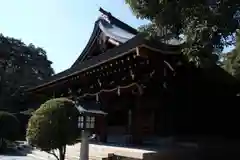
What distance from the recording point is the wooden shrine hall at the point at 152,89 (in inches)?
423

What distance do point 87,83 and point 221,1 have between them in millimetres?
9618

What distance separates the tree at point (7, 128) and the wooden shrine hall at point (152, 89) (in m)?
4.35

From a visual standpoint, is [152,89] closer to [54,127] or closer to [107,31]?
[54,127]

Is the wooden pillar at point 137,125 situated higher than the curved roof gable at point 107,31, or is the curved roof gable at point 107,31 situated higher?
the curved roof gable at point 107,31

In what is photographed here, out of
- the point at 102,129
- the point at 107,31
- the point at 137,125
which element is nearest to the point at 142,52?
the point at 137,125

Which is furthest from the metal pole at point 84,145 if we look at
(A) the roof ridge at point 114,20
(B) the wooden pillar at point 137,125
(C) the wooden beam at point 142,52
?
(A) the roof ridge at point 114,20

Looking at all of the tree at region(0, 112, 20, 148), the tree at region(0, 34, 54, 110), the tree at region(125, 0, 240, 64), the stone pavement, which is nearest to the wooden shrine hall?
the stone pavement

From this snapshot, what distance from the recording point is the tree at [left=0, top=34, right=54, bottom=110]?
31047 millimetres

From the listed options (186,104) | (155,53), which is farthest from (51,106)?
(186,104)

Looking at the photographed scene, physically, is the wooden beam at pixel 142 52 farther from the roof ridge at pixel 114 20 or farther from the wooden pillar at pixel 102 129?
the roof ridge at pixel 114 20

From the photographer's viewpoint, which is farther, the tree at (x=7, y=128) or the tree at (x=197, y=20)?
the tree at (x=7, y=128)

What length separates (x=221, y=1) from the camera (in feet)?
20.3

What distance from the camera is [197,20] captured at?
21.1 feet

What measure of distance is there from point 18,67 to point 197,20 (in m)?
31.7
